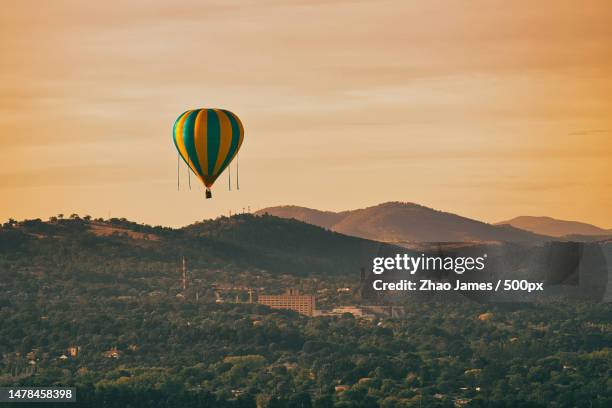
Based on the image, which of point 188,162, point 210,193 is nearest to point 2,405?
point 188,162

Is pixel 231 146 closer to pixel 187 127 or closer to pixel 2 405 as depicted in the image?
pixel 187 127

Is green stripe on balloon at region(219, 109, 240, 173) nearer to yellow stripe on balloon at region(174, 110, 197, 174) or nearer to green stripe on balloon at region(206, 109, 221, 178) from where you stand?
green stripe on balloon at region(206, 109, 221, 178)

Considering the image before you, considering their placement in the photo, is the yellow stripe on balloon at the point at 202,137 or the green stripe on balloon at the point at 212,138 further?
the yellow stripe on balloon at the point at 202,137

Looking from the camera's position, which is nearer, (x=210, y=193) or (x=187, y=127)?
(x=210, y=193)

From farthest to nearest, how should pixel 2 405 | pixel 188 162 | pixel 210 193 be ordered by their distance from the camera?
pixel 2 405 < pixel 188 162 < pixel 210 193

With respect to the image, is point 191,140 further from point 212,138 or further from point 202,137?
point 212,138

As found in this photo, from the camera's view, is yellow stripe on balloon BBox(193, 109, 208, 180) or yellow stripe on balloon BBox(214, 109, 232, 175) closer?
yellow stripe on balloon BBox(193, 109, 208, 180)

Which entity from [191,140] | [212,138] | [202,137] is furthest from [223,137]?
[191,140]

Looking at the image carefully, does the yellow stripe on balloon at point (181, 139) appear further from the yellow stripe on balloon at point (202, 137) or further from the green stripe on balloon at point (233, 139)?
the green stripe on balloon at point (233, 139)
